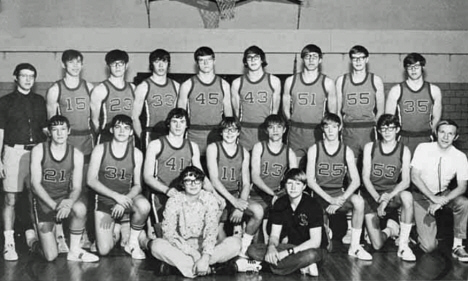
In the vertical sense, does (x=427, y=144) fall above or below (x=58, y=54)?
below

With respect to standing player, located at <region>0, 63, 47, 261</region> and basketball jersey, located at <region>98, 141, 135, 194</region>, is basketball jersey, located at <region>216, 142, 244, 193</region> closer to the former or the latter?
basketball jersey, located at <region>98, 141, 135, 194</region>

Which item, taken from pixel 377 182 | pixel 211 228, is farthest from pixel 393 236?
pixel 211 228

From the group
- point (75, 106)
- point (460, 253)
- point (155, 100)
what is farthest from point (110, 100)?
point (460, 253)

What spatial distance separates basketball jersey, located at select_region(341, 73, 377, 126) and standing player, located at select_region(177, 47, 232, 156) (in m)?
1.19

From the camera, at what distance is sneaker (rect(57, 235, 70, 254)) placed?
520 centimetres

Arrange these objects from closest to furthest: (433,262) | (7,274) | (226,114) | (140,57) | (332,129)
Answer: (7,274) → (433,262) → (332,129) → (226,114) → (140,57)

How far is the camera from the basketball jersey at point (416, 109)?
224 inches

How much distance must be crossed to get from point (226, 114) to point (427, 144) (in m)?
1.94

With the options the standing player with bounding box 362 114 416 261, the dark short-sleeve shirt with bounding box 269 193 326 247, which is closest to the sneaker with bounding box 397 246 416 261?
the standing player with bounding box 362 114 416 261

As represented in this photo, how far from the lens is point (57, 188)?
5.16 m

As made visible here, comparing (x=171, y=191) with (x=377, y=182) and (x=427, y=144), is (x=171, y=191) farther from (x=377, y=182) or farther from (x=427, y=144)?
(x=427, y=144)

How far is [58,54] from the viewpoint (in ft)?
22.3

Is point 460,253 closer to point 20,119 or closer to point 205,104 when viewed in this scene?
point 205,104

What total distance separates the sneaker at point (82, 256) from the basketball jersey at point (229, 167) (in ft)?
4.31
